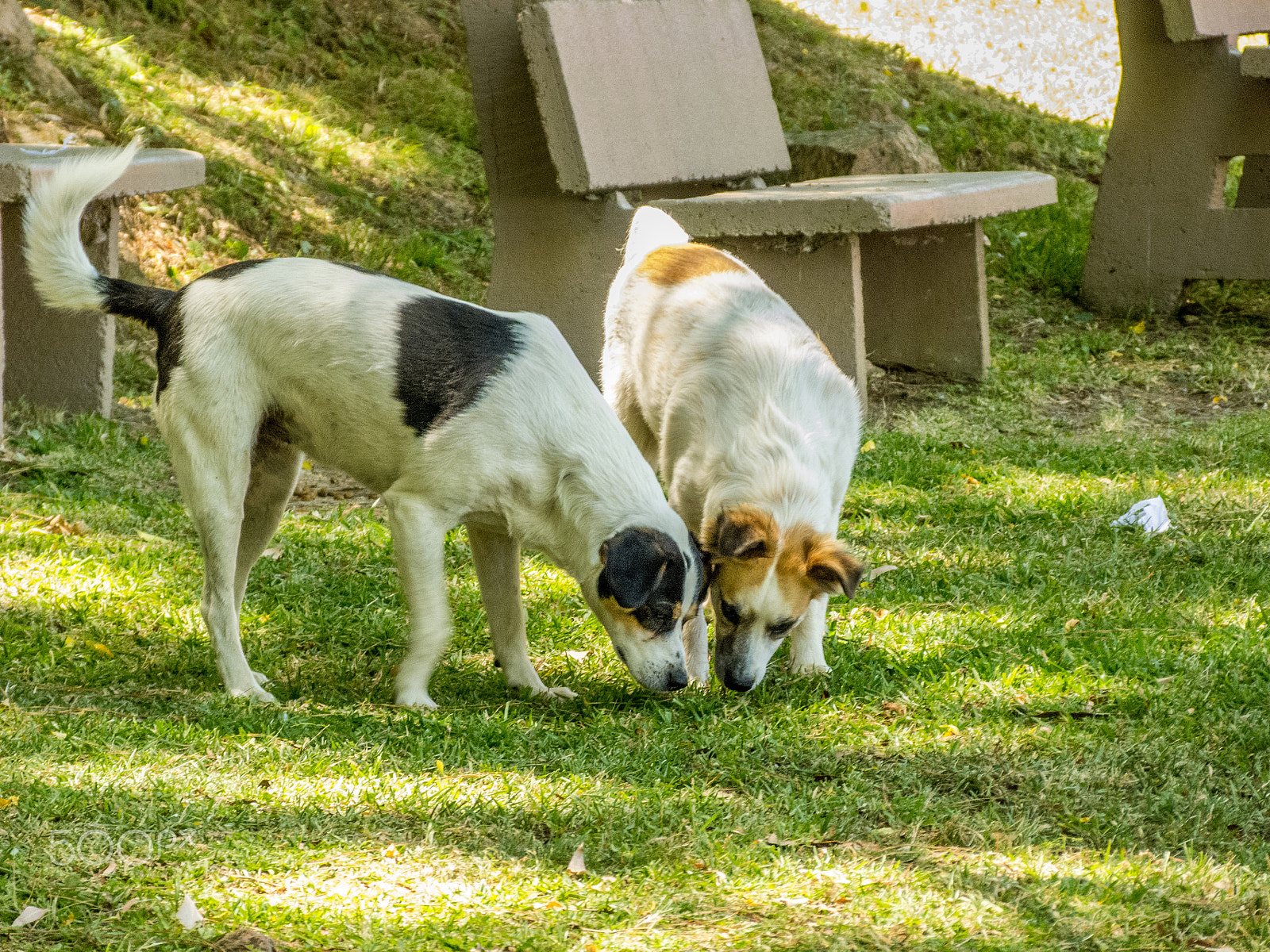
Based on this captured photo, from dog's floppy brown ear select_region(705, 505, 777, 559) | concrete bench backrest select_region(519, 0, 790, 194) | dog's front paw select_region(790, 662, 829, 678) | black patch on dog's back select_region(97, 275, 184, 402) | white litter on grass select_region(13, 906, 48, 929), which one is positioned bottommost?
dog's front paw select_region(790, 662, 829, 678)

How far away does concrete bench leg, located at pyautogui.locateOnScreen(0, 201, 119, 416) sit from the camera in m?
7.27

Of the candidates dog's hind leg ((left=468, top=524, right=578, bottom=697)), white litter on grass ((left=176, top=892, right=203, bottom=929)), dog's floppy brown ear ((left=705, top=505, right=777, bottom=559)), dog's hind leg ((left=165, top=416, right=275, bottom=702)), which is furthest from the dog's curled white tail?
white litter on grass ((left=176, top=892, right=203, bottom=929))

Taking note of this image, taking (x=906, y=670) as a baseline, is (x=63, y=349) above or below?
above

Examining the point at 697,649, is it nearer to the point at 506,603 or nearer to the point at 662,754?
the point at 506,603

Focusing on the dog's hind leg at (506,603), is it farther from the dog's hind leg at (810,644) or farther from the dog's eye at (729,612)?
the dog's hind leg at (810,644)

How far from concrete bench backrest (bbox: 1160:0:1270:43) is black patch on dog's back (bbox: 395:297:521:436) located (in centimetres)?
685

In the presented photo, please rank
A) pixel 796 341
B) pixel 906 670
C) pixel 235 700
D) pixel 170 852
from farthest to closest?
pixel 796 341, pixel 906 670, pixel 235 700, pixel 170 852

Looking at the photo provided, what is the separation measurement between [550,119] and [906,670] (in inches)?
179

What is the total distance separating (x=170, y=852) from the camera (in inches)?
118

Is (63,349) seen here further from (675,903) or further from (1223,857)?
(1223,857)

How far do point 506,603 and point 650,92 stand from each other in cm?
481

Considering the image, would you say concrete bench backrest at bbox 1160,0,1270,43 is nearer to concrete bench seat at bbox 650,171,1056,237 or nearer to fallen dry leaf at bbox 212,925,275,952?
concrete bench seat at bbox 650,171,1056,237

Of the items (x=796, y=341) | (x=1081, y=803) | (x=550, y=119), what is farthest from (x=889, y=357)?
(x=1081, y=803)

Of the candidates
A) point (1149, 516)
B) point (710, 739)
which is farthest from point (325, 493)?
point (1149, 516)
